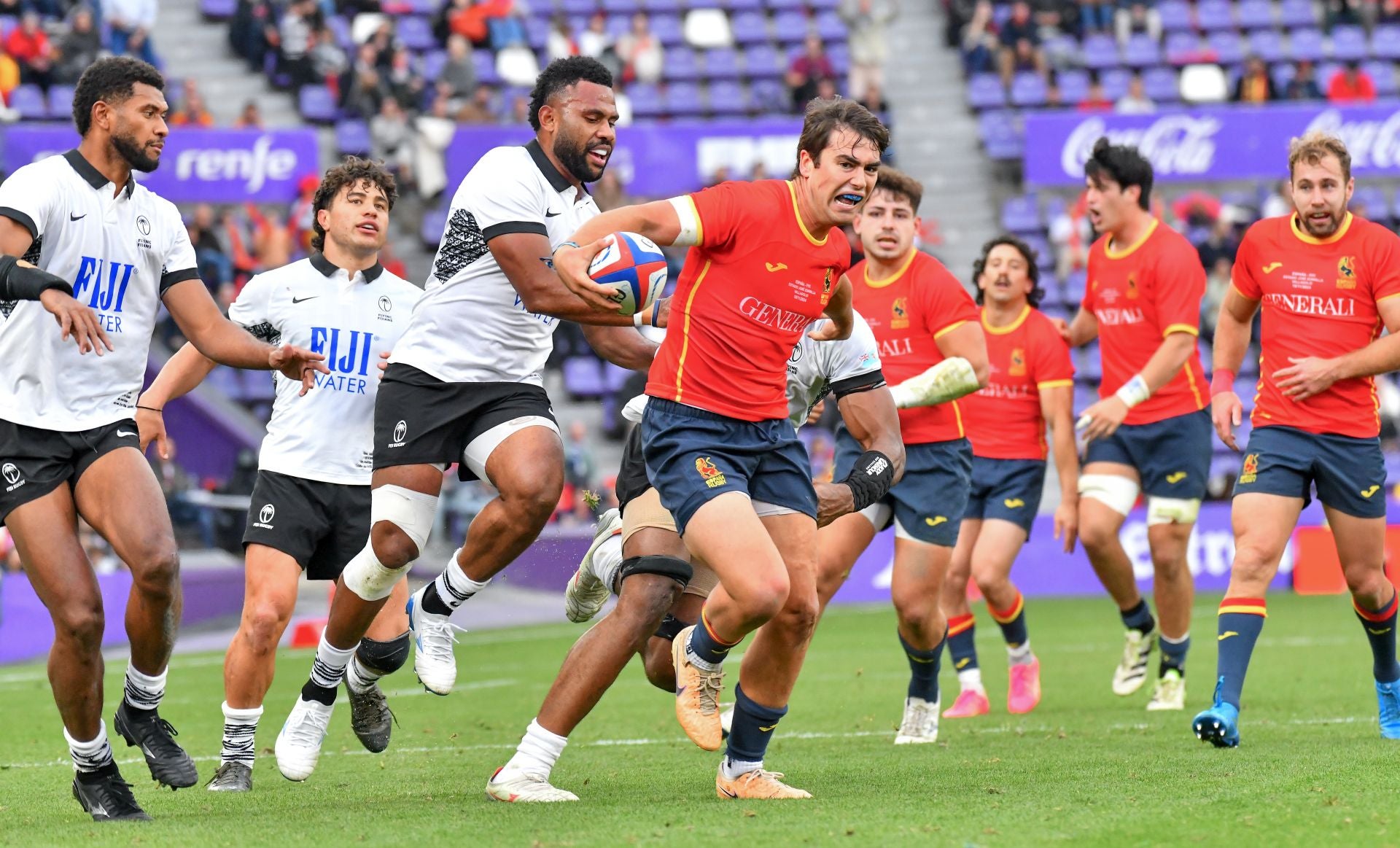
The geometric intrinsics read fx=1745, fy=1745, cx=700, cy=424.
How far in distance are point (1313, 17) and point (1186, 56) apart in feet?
8.81

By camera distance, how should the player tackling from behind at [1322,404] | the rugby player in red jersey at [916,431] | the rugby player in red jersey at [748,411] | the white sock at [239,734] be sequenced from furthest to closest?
1. the rugby player in red jersey at [916,431]
2. the player tackling from behind at [1322,404]
3. the white sock at [239,734]
4. the rugby player in red jersey at [748,411]

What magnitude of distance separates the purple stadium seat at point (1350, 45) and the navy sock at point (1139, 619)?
18.1 m

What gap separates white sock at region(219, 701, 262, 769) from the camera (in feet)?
23.2

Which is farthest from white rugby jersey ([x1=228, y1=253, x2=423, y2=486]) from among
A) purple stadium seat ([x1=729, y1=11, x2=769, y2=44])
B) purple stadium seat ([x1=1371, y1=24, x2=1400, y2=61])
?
purple stadium seat ([x1=1371, y1=24, x2=1400, y2=61])

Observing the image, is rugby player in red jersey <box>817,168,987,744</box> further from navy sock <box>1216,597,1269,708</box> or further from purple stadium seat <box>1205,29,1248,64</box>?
purple stadium seat <box>1205,29,1248,64</box>

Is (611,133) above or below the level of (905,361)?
above

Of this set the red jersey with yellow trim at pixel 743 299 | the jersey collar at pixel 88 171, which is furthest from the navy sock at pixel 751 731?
the jersey collar at pixel 88 171

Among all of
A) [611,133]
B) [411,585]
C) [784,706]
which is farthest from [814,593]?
[411,585]

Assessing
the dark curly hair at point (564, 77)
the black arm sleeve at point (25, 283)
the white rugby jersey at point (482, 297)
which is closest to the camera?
the black arm sleeve at point (25, 283)

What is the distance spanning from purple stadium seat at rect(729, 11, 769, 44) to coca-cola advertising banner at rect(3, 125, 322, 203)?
24.5 ft

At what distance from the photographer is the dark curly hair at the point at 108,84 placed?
6.37 m

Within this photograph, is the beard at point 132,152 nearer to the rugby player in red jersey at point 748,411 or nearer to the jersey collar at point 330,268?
the jersey collar at point 330,268

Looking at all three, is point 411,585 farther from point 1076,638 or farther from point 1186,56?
point 1186,56

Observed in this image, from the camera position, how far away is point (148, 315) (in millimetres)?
6516
